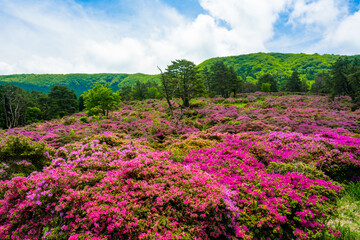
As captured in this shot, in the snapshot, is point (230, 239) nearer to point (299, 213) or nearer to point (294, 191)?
point (299, 213)

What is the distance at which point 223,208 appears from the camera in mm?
4059

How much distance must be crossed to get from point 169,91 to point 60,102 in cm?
4338

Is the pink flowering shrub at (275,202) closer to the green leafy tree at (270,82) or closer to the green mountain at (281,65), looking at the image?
the green leafy tree at (270,82)

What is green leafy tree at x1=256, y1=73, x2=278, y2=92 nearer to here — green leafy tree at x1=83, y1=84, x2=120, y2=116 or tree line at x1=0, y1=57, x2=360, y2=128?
tree line at x1=0, y1=57, x2=360, y2=128

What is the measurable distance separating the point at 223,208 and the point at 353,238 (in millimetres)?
2796

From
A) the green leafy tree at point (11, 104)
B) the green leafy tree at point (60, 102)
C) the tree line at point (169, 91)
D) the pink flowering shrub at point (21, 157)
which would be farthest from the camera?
the green leafy tree at point (60, 102)

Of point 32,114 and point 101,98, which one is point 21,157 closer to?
point 101,98

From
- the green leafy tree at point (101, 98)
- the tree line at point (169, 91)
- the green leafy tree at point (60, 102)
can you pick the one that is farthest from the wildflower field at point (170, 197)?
the green leafy tree at point (60, 102)

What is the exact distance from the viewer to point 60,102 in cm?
5059

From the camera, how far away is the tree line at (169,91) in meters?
23.4

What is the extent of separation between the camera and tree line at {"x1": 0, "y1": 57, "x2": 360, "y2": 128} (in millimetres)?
23422

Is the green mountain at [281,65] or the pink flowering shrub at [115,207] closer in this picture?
the pink flowering shrub at [115,207]

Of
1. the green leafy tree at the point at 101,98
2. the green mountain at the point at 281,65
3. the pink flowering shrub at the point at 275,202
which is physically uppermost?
the green mountain at the point at 281,65

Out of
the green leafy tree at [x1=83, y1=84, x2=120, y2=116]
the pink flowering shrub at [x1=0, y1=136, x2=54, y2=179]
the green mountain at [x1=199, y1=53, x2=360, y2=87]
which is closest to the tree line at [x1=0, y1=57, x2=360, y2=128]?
the green leafy tree at [x1=83, y1=84, x2=120, y2=116]
